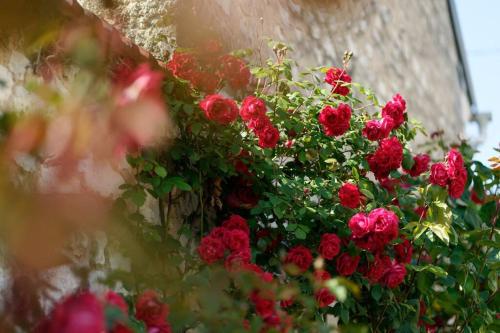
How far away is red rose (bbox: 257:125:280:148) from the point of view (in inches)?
97.7

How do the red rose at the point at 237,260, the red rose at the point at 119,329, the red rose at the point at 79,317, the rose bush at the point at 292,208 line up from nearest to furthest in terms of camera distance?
the red rose at the point at 79,317 → the red rose at the point at 119,329 → the red rose at the point at 237,260 → the rose bush at the point at 292,208

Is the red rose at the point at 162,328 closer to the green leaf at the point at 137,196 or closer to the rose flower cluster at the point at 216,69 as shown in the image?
the green leaf at the point at 137,196

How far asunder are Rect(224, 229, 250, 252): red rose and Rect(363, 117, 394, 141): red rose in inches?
28.9

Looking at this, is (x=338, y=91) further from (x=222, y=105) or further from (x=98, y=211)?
(x=98, y=211)

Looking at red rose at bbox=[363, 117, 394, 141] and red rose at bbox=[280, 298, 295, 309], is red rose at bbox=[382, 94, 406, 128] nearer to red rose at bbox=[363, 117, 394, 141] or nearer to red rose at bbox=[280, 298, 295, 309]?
red rose at bbox=[363, 117, 394, 141]

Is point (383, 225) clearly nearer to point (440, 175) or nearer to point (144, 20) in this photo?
point (440, 175)

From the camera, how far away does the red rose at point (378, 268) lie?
2.66 meters

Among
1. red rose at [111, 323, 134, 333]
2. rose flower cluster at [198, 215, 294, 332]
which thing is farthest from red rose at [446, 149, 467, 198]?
red rose at [111, 323, 134, 333]

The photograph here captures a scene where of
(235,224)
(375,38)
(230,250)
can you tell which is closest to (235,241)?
(230,250)

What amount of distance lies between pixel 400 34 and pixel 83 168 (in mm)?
3809

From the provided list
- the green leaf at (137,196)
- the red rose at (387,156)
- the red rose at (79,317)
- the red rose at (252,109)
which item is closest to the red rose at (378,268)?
the red rose at (387,156)

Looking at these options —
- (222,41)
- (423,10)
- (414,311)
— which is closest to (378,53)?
(423,10)

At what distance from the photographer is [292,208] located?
8.47 feet

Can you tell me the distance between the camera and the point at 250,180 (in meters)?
2.63
